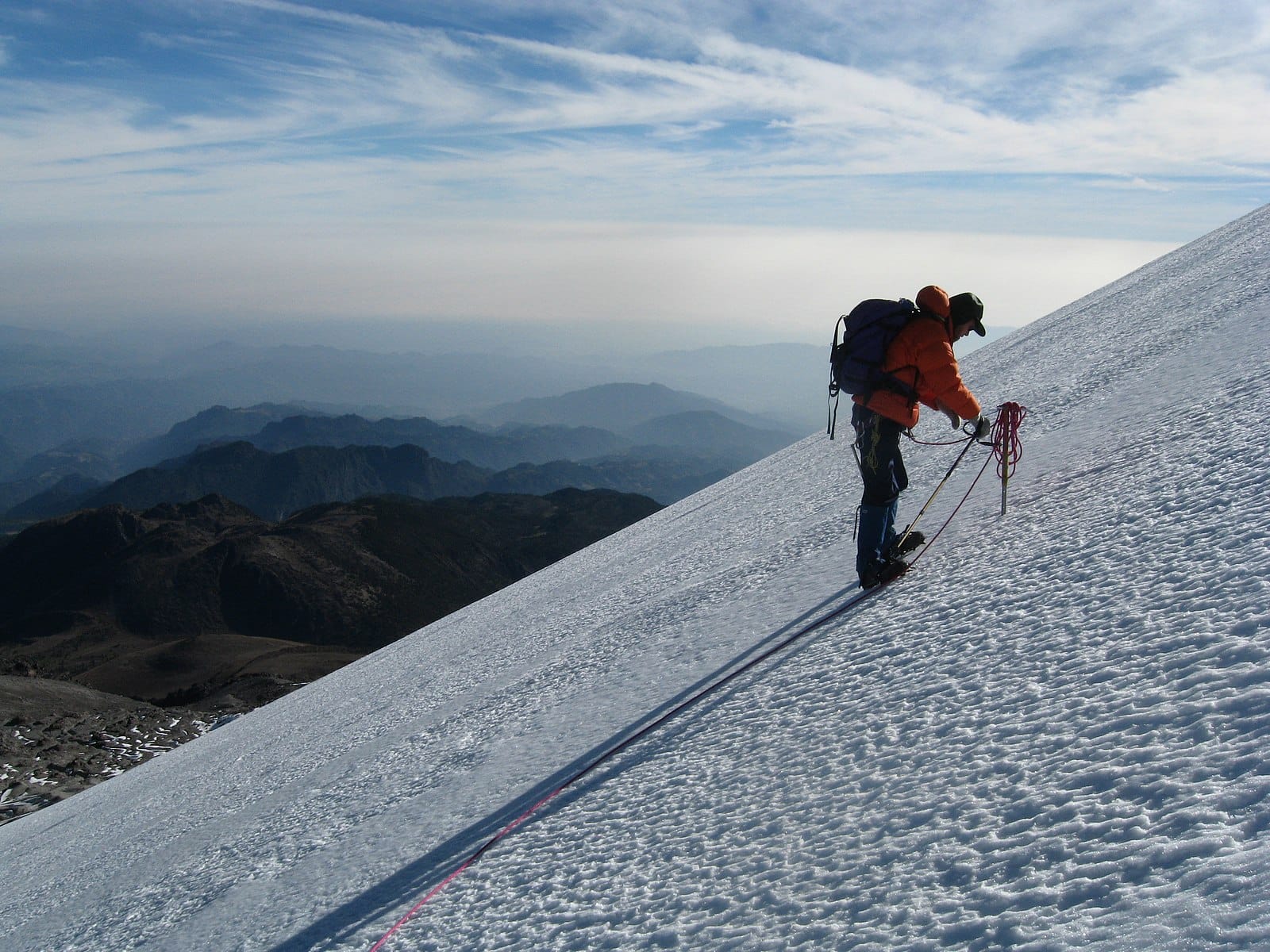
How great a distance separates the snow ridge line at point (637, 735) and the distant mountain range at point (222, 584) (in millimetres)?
44629

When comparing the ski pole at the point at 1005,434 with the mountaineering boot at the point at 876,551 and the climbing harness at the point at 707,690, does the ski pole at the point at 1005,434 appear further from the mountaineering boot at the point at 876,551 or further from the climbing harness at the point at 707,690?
the mountaineering boot at the point at 876,551

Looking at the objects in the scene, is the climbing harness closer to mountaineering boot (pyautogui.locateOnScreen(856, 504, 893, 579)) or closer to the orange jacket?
mountaineering boot (pyautogui.locateOnScreen(856, 504, 893, 579))

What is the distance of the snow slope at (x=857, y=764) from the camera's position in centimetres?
259

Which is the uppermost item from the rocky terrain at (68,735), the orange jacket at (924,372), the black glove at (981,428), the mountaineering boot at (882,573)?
the orange jacket at (924,372)

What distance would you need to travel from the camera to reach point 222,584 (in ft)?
245

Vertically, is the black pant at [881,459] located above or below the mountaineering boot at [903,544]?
above

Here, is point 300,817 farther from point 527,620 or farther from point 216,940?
point 527,620

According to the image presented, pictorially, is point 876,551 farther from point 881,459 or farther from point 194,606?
point 194,606

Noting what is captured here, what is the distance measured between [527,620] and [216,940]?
713 centimetres

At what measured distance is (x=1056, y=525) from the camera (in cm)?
541

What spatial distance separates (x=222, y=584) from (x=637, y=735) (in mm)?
79343

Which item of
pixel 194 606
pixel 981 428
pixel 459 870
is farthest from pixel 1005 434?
pixel 194 606

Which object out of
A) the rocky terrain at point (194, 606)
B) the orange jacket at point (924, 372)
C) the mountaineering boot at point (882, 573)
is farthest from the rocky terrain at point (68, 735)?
the orange jacket at point (924, 372)

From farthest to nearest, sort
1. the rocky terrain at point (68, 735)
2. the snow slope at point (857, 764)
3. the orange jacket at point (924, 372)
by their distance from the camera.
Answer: the rocky terrain at point (68, 735) < the orange jacket at point (924, 372) < the snow slope at point (857, 764)
